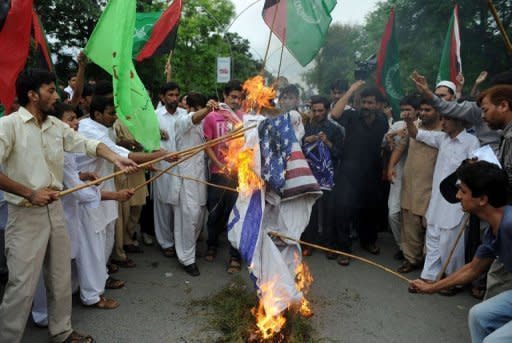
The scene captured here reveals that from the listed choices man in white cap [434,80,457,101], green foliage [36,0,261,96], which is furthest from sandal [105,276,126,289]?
green foliage [36,0,261,96]

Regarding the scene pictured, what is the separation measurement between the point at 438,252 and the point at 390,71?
3234 millimetres

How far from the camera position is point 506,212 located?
2924 mm

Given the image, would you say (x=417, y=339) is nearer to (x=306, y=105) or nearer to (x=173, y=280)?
(x=173, y=280)

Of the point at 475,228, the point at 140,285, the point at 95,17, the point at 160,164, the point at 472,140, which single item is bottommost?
the point at 140,285

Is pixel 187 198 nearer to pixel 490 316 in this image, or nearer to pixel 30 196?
pixel 30 196

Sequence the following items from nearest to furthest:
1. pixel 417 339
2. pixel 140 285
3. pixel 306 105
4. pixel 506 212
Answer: pixel 506 212
pixel 417 339
pixel 140 285
pixel 306 105

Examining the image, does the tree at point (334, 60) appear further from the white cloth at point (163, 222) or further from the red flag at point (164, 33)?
the white cloth at point (163, 222)

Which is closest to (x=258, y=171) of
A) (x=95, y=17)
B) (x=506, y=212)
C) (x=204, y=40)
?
(x=506, y=212)

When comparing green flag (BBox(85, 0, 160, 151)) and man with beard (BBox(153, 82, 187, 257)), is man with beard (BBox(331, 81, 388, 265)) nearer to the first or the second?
man with beard (BBox(153, 82, 187, 257))

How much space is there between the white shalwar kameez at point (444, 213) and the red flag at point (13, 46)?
461 cm

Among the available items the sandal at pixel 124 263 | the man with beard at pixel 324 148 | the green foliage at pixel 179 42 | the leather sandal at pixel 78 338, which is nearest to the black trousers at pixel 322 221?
the man with beard at pixel 324 148

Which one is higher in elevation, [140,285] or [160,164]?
[160,164]

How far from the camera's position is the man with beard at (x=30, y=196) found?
10.7ft

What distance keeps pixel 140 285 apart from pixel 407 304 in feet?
10.0
